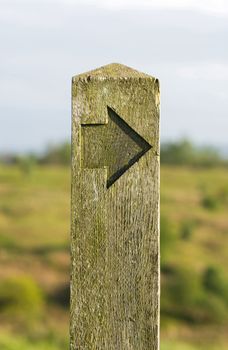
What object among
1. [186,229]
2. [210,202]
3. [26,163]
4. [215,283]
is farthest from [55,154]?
[215,283]

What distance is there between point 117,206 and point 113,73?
0.33 meters

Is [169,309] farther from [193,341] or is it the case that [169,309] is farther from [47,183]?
[47,183]

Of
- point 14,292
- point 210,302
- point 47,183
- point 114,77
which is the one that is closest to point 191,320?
point 210,302

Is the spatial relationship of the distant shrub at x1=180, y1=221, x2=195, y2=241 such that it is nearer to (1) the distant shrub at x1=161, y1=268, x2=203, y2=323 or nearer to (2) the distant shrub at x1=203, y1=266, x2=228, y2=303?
(2) the distant shrub at x1=203, y1=266, x2=228, y2=303

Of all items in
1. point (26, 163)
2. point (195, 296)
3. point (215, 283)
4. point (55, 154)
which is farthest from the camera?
point (55, 154)

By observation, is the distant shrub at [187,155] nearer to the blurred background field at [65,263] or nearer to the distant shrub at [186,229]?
the blurred background field at [65,263]

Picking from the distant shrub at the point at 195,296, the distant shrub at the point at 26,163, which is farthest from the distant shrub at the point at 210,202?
the distant shrub at the point at 26,163

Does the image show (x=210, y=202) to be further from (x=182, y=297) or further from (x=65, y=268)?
(x=182, y=297)

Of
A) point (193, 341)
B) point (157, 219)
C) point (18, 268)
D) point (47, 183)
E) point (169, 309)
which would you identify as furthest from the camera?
point (47, 183)

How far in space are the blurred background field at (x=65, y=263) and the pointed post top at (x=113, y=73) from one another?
9.13m

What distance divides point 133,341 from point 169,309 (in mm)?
18225

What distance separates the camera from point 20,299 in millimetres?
21484

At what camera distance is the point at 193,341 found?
16516 millimetres

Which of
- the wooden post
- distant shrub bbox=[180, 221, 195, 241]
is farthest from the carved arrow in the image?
distant shrub bbox=[180, 221, 195, 241]
